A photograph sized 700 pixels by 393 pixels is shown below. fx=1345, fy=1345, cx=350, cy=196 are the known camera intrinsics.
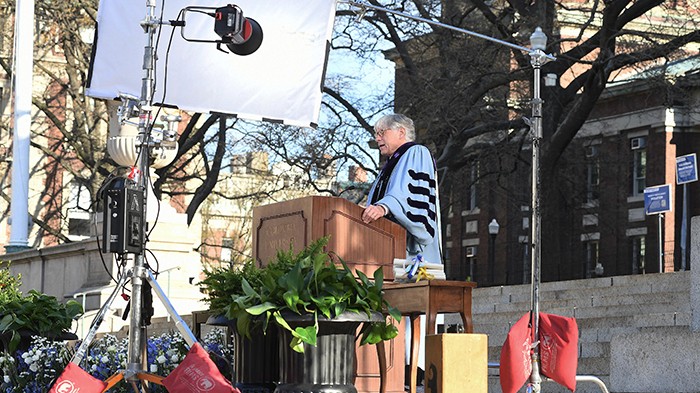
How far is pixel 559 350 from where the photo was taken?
9.07m

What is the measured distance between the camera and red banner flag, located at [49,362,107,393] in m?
8.08

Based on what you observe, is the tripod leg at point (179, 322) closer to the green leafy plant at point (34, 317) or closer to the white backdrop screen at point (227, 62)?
the green leafy plant at point (34, 317)

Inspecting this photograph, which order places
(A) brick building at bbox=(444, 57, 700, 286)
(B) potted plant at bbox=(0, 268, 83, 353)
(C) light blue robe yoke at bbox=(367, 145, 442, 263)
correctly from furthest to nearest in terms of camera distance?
(A) brick building at bbox=(444, 57, 700, 286) < (B) potted plant at bbox=(0, 268, 83, 353) < (C) light blue robe yoke at bbox=(367, 145, 442, 263)

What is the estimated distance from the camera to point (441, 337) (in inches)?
289

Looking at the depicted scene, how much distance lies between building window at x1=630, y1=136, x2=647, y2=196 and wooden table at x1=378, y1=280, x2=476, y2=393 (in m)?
46.4

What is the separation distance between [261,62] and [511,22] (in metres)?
18.6

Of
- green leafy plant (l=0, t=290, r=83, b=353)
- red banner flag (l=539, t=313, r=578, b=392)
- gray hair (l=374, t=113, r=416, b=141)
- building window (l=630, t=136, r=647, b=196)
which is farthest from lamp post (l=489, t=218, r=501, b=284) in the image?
red banner flag (l=539, t=313, r=578, b=392)

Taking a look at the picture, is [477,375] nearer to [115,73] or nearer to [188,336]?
[188,336]

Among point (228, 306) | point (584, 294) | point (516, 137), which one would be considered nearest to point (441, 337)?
point (228, 306)

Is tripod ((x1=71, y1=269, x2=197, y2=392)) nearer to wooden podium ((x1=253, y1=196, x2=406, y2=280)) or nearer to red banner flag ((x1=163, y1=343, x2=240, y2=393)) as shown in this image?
red banner flag ((x1=163, y1=343, x2=240, y2=393))

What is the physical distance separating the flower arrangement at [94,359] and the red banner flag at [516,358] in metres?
1.84

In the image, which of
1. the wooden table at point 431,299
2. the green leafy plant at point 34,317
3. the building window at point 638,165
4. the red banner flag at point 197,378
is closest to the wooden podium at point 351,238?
the wooden table at point 431,299

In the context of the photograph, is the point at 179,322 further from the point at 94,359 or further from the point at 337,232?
the point at 94,359

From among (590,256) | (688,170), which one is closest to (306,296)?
(688,170)
